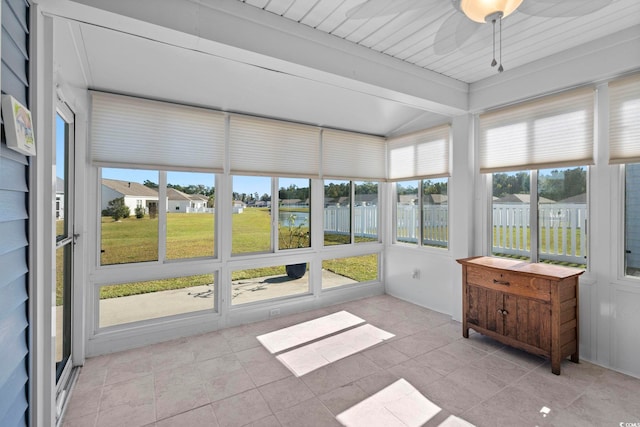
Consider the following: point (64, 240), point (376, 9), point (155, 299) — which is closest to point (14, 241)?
point (64, 240)

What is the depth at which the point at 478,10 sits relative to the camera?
157cm

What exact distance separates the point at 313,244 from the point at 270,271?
69cm

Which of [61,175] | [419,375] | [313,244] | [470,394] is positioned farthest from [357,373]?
[61,175]

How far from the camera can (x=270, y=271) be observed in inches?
161

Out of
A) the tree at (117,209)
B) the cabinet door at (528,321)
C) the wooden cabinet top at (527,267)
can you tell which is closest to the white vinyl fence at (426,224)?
the wooden cabinet top at (527,267)

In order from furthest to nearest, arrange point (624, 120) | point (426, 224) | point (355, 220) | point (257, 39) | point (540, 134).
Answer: point (355, 220)
point (426, 224)
point (540, 134)
point (624, 120)
point (257, 39)

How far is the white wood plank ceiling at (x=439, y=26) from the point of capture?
211 centimetres

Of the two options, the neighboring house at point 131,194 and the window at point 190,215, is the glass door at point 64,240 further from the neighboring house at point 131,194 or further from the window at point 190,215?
the window at point 190,215

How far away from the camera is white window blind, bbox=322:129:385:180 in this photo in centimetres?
428

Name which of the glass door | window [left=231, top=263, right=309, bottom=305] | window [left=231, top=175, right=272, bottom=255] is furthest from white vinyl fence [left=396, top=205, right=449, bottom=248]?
the glass door

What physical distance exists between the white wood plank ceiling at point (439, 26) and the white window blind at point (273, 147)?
1.55 metres

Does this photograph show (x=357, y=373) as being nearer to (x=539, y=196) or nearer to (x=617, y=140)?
(x=539, y=196)

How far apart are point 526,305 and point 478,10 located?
2.43 metres

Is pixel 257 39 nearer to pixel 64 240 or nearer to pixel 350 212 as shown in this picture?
pixel 64 240
